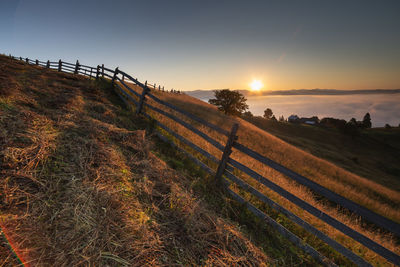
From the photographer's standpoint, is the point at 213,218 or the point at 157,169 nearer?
the point at 213,218

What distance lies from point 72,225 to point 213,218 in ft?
6.37

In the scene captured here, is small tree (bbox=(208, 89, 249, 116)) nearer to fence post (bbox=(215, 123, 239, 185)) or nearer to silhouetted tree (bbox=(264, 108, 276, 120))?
fence post (bbox=(215, 123, 239, 185))

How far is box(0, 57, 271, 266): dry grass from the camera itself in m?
1.73

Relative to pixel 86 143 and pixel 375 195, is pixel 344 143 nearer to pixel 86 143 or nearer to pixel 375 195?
pixel 375 195

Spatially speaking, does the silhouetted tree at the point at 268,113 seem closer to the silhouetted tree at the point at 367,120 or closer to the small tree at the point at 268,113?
the small tree at the point at 268,113

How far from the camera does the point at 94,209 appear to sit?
7.16ft

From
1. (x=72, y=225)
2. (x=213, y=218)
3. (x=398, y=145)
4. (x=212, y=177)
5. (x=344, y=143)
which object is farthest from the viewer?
(x=398, y=145)

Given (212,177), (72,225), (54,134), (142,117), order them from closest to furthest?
(72,225) → (54,134) → (212,177) → (142,117)

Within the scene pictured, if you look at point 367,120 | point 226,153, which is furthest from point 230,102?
point 367,120

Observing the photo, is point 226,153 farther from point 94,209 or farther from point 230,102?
point 230,102

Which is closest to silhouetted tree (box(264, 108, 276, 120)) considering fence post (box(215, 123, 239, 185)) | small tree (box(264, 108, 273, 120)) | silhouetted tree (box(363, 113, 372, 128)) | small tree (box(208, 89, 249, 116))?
small tree (box(264, 108, 273, 120))

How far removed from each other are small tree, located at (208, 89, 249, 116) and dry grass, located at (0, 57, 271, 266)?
111 ft

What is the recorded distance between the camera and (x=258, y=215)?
350 centimetres

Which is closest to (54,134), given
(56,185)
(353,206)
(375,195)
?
(56,185)
